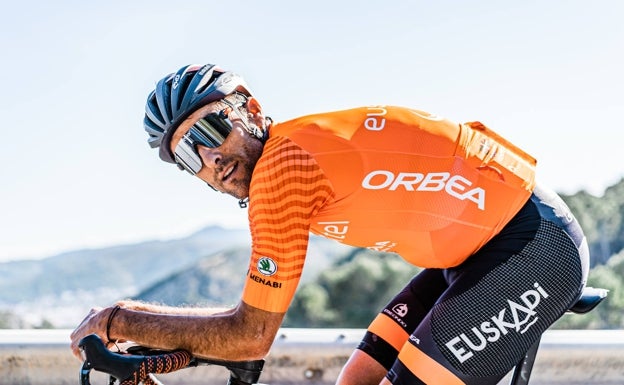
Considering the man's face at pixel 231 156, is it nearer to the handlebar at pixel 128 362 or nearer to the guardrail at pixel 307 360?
the handlebar at pixel 128 362

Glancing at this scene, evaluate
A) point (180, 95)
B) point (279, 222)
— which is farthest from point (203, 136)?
point (279, 222)

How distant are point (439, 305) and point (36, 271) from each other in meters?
20.8

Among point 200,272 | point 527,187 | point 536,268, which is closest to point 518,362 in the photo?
point 536,268

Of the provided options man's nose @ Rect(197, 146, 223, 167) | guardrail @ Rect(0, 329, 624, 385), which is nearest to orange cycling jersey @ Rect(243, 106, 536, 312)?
man's nose @ Rect(197, 146, 223, 167)

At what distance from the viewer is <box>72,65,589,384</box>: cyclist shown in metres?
2.36

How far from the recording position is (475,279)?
8.38 feet

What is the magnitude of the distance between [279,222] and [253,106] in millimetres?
587

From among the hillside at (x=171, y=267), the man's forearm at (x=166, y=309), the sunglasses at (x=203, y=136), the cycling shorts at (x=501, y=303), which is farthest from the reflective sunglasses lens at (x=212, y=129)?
the hillside at (x=171, y=267)

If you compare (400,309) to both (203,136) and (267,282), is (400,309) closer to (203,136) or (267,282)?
(267,282)

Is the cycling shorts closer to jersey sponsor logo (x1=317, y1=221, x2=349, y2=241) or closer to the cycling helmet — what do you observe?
jersey sponsor logo (x1=317, y1=221, x2=349, y2=241)

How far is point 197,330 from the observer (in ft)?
7.71

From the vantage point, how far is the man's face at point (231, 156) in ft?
8.64

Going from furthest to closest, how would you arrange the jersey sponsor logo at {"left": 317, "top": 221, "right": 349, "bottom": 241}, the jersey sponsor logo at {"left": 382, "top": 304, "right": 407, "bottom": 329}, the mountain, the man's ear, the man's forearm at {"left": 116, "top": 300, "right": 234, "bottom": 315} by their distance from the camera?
1. the mountain
2. the jersey sponsor logo at {"left": 382, "top": 304, "right": 407, "bottom": 329}
3. the man's ear
4. the jersey sponsor logo at {"left": 317, "top": 221, "right": 349, "bottom": 241}
5. the man's forearm at {"left": 116, "top": 300, "right": 234, "bottom": 315}

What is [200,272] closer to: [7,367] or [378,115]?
[7,367]
